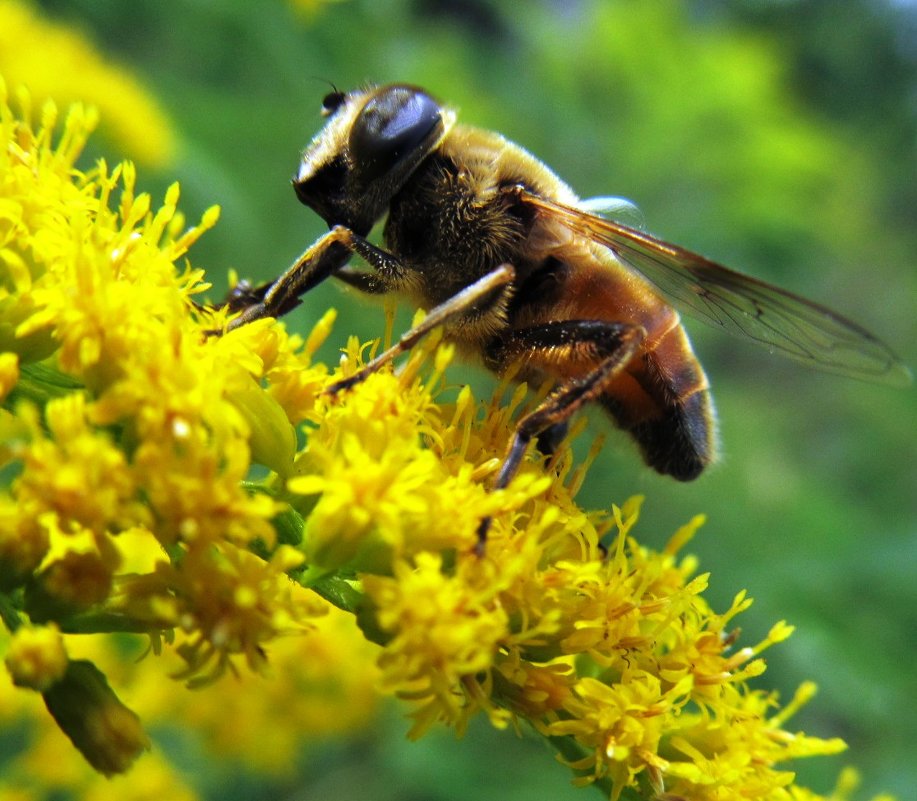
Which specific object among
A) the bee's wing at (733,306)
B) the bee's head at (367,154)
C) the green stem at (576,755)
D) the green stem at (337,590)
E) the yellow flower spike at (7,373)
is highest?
the bee's wing at (733,306)

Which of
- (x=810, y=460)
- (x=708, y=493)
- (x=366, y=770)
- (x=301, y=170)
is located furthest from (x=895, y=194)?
(x=301, y=170)

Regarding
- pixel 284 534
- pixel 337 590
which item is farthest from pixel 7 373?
pixel 337 590

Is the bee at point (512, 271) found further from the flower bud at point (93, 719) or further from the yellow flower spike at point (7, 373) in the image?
the flower bud at point (93, 719)

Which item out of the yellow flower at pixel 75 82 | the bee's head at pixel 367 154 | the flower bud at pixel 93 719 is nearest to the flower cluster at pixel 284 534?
the flower bud at pixel 93 719

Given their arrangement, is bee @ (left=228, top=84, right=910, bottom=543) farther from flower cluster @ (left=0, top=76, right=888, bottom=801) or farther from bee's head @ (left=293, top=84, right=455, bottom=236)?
flower cluster @ (left=0, top=76, right=888, bottom=801)

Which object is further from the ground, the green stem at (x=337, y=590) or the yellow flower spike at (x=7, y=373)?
the green stem at (x=337, y=590)

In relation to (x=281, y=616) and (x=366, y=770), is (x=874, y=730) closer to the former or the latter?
(x=366, y=770)
